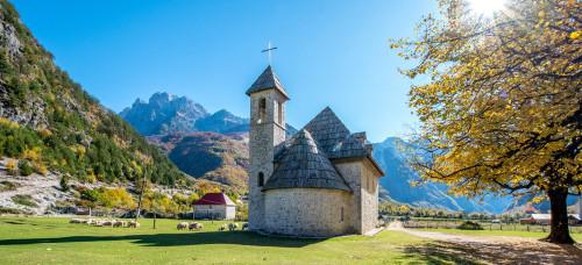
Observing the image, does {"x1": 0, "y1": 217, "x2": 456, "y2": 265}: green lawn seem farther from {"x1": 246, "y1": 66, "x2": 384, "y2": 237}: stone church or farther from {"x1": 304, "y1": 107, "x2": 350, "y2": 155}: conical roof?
{"x1": 304, "y1": 107, "x2": 350, "y2": 155}: conical roof

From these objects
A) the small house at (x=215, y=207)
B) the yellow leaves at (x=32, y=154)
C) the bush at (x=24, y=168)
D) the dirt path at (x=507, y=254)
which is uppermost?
the yellow leaves at (x=32, y=154)

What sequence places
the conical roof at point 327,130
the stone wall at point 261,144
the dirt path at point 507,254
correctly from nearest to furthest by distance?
1. the dirt path at point 507,254
2. the stone wall at point 261,144
3. the conical roof at point 327,130

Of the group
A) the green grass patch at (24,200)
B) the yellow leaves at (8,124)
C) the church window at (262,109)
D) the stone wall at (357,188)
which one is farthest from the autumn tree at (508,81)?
the yellow leaves at (8,124)

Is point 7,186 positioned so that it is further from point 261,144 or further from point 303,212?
point 303,212

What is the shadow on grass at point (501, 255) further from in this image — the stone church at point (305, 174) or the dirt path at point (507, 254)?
the stone church at point (305, 174)

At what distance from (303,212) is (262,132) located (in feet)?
24.3

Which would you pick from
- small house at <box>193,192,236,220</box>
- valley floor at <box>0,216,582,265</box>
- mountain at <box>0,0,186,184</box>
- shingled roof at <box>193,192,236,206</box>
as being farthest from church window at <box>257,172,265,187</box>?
shingled roof at <box>193,192,236,206</box>

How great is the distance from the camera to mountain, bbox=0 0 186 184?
193ft

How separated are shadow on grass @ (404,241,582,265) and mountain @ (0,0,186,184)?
37082 millimetres

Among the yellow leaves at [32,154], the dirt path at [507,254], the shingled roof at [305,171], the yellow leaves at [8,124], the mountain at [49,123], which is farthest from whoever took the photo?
the mountain at [49,123]

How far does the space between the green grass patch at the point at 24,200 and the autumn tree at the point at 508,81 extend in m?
45.5

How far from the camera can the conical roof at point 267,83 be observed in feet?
98.2

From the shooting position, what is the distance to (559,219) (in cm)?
2444

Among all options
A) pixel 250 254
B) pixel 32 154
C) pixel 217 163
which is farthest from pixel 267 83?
pixel 217 163
